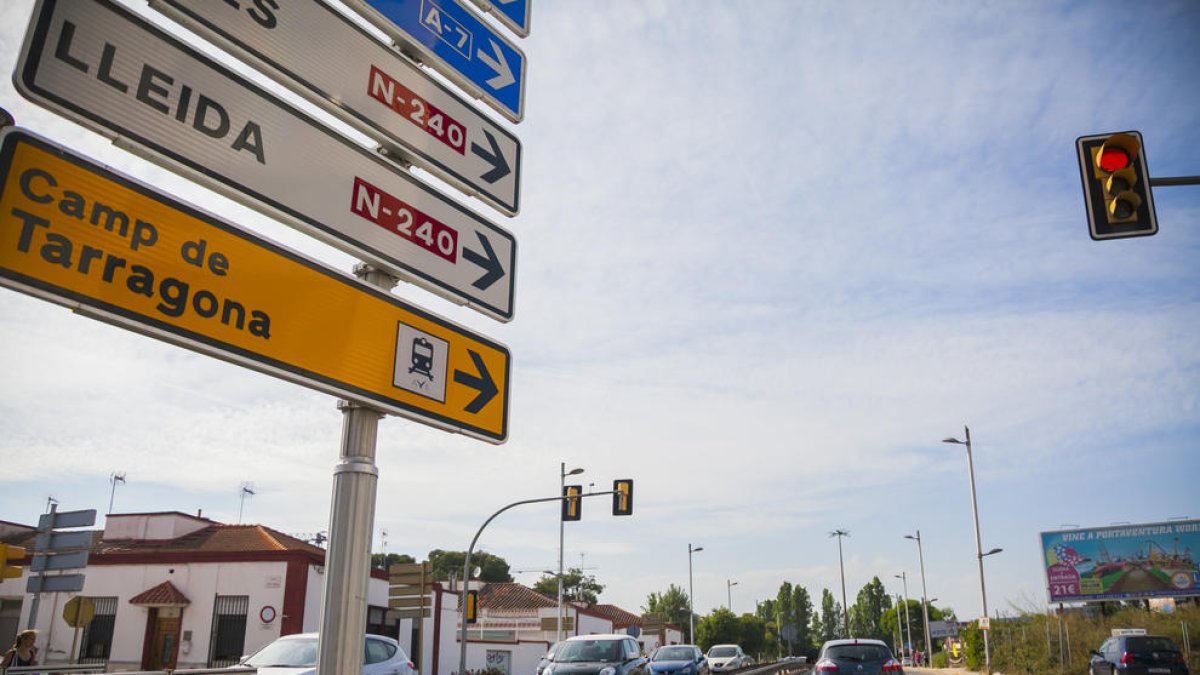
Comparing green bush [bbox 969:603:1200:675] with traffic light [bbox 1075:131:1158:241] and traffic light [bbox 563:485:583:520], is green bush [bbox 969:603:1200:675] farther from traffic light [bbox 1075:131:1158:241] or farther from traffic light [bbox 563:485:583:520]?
traffic light [bbox 1075:131:1158:241]

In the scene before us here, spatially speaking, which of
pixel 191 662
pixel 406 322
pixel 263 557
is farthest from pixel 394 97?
pixel 191 662

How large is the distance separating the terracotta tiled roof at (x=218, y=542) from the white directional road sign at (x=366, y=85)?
83.2ft

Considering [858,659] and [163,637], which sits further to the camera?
[163,637]

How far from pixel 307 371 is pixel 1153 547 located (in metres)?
54.6

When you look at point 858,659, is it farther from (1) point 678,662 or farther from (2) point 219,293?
(2) point 219,293

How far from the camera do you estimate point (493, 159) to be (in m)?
3.76

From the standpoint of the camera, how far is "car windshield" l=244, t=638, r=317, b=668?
1098cm

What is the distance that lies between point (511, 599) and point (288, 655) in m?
41.5

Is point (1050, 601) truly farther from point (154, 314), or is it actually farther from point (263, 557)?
point (154, 314)

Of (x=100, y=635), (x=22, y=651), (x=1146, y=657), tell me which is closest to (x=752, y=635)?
(x=1146, y=657)

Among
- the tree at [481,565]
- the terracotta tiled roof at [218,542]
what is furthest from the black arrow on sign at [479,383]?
the tree at [481,565]

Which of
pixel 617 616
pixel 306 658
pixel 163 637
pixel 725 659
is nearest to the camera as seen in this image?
pixel 306 658

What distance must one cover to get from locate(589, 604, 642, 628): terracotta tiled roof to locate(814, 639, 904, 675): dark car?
39.6 meters

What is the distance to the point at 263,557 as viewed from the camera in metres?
24.7
